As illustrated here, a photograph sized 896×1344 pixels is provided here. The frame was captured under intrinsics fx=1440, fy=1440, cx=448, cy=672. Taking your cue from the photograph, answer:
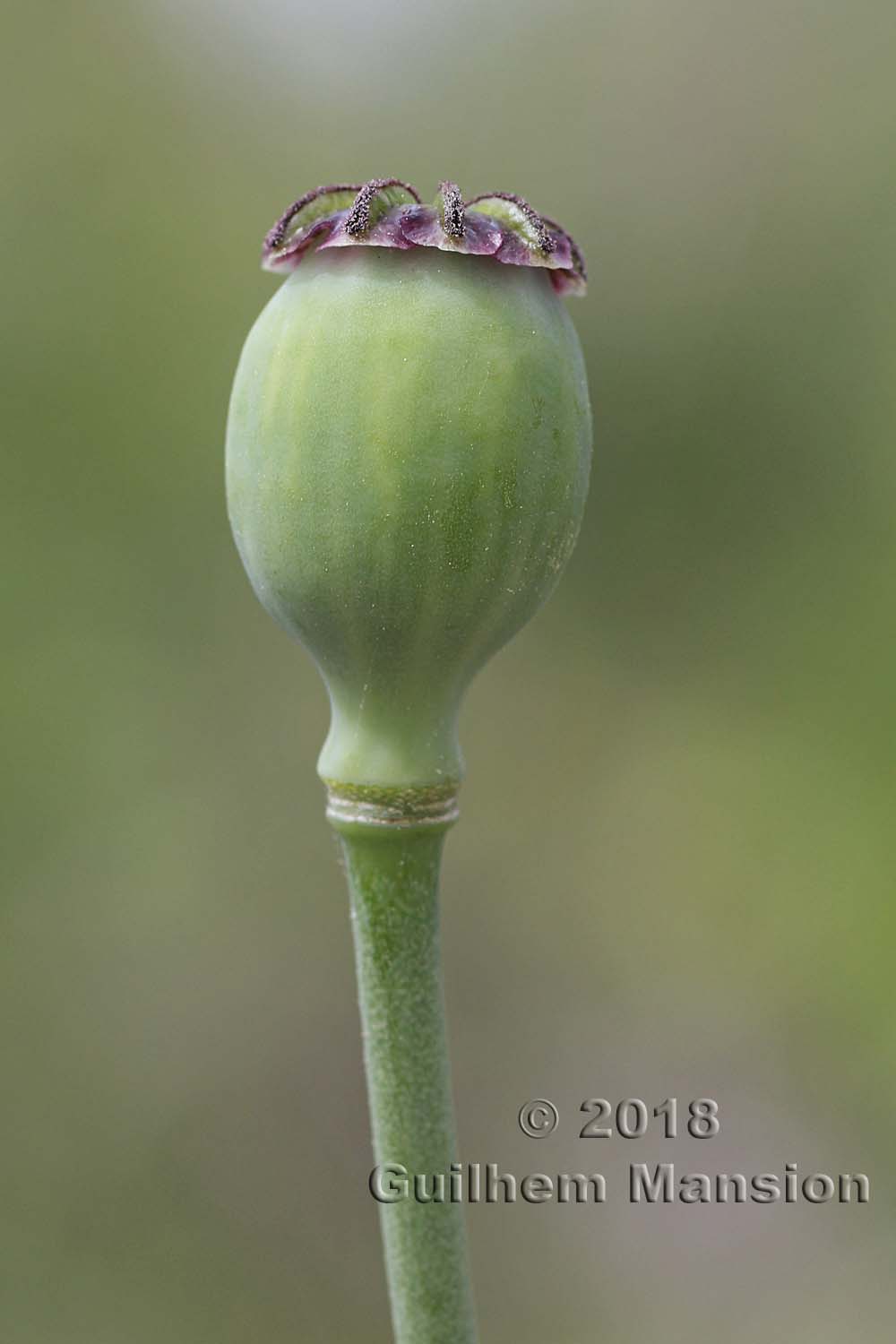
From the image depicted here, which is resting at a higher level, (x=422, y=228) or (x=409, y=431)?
(x=422, y=228)

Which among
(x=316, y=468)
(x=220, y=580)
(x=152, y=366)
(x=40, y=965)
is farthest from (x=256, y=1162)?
(x=316, y=468)

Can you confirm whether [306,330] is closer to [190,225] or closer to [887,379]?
[887,379]

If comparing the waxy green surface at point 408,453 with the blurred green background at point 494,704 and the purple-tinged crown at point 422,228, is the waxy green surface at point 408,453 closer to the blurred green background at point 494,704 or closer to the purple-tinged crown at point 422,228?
the purple-tinged crown at point 422,228

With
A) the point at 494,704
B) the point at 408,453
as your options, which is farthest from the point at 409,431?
the point at 494,704

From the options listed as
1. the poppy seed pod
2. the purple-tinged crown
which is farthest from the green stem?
the purple-tinged crown

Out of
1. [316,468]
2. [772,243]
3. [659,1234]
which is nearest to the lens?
[316,468]

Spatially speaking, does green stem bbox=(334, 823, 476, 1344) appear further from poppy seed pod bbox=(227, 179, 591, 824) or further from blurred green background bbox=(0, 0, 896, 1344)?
blurred green background bbox=(0, 0, 896, 1344)

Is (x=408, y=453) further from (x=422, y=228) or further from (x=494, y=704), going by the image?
(x=494, y=704)
